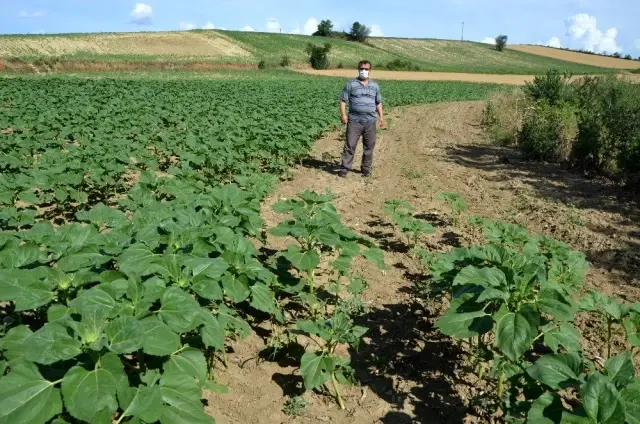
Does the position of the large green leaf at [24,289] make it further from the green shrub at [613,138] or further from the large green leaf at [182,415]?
the green shrub at [613,138]

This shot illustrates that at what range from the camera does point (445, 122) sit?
18938 mm

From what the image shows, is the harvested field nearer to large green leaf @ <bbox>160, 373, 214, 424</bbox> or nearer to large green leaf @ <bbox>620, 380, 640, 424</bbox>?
large green leaf @ <bbox>160, 373, 214, 424</bbox>

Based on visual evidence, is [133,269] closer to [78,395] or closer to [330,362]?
[78,395]

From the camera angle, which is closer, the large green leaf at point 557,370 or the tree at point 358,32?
the large green leaf at point 557,370

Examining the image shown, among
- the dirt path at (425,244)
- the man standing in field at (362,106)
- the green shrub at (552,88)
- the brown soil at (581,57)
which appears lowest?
the dirt path at (425,244)

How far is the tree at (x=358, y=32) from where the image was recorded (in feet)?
316

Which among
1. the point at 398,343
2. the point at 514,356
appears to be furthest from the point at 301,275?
the point at 514,356

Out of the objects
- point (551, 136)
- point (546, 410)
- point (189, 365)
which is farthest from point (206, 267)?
point (551, 136)

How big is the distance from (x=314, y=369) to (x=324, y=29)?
10617 cm

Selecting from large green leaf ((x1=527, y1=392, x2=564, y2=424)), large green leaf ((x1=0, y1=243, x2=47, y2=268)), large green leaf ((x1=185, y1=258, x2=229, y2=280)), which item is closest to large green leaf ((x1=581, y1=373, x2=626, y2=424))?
large green leaf ((x1=527, y1=392, x2=564, y2=424))

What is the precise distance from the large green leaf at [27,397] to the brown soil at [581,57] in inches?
3925

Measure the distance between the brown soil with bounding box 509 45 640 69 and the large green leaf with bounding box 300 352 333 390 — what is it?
98.2 meters

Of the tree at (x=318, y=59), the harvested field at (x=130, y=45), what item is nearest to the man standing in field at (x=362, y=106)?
the harvested field at (x=130, y=45)

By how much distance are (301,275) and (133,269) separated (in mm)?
2252
